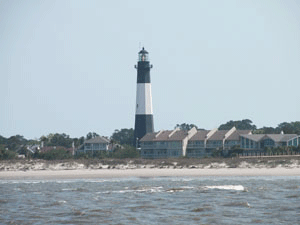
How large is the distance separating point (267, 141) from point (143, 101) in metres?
16.5

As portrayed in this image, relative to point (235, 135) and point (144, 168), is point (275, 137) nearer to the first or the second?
point (235, 135)

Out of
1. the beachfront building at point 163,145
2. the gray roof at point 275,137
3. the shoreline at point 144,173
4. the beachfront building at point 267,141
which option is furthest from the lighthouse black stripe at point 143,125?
the shoreline at point 144,173

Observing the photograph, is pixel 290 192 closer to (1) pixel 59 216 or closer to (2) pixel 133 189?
(2) pixel 133 189

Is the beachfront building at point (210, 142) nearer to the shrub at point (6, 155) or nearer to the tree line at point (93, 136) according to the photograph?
the tree line at point (93, 136)

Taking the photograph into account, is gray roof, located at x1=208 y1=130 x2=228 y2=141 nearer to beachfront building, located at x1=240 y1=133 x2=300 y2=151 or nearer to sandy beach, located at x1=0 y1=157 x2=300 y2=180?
beachfront building, located at x1=240 y1=133 x2=300 y2=151

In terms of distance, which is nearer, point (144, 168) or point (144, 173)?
point (144, 173)

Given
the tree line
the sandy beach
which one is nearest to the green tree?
the tree line

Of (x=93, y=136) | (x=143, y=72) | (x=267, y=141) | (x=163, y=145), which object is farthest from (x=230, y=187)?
(x=93, y=136)

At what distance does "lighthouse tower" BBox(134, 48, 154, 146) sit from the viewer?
3428 inches

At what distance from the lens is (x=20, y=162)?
68.1 metres

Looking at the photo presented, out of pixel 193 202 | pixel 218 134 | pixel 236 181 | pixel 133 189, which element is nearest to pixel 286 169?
pixel 236 181

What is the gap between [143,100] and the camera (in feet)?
285

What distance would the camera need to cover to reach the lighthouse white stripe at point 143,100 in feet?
285

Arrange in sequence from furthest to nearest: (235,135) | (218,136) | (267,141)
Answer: (218,136) → (235,135) → (267,141)
